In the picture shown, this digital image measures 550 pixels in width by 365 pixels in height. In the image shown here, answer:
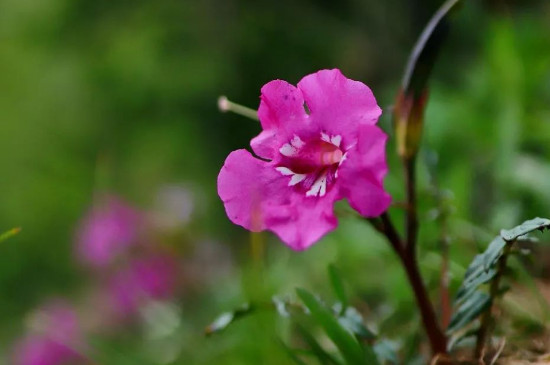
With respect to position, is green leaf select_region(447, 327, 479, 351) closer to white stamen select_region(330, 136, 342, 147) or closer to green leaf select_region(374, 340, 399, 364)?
green leaf select_region(374, 340, 399, 364)

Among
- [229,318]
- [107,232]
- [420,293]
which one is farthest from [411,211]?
[107,232]

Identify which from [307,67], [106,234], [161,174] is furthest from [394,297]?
[161,174]

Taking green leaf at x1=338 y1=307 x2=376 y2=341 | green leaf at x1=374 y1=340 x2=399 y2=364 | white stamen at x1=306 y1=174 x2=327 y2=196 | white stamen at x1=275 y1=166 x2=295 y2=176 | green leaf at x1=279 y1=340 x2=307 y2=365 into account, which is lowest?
green leaf at x1=279 y1=340 x2=307 y2=365

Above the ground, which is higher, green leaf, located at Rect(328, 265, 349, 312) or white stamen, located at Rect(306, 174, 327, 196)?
white stamen, located at Rect(306, 174, 327, 196)

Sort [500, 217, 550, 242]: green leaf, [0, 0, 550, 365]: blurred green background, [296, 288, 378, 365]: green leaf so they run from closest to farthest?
[500, 217, 550, 242]: green leaf
[296, 288, 378, 365]: green leaf
[0, 0, 550, 365]: blurred green background

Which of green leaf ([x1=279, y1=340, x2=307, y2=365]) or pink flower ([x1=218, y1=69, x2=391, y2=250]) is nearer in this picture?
pink flower ([x1=218, y1=69, x2=391, y2=250])

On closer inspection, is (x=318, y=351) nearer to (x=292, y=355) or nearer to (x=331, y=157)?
(x=292, y=355)

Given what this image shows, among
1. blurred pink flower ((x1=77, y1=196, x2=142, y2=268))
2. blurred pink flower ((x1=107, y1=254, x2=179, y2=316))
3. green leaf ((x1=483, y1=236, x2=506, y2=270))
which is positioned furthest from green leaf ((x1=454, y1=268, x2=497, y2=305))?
blurred pink flower ((x1=77, y1=196, x2=142, y2=268))

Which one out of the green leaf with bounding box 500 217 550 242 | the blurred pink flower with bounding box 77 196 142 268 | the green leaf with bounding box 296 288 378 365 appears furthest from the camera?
the blurred pink flower with bounding box 77 196 142 268

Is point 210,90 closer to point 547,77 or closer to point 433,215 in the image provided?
point 547,77
